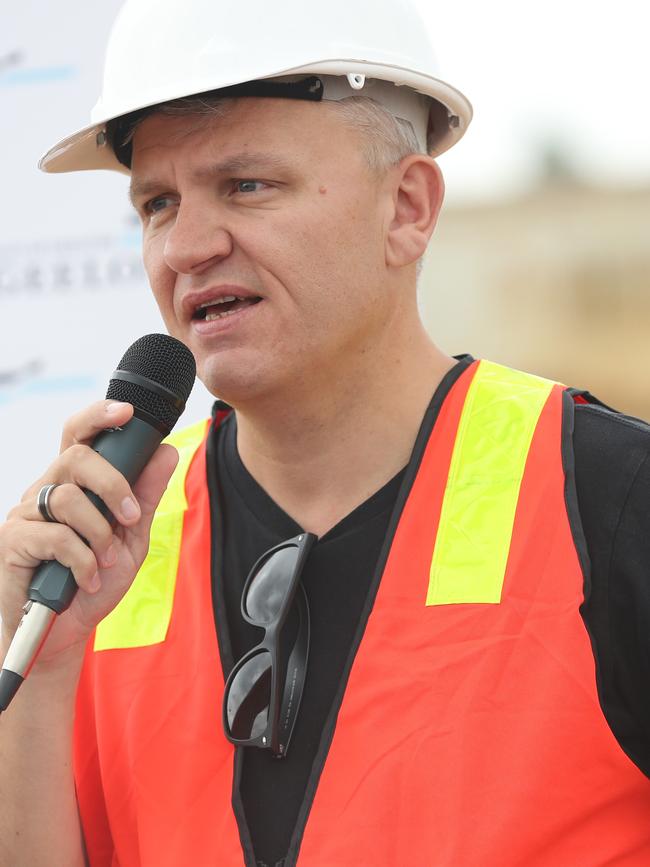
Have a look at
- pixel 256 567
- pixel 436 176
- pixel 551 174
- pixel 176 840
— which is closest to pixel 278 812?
pixel 176 840

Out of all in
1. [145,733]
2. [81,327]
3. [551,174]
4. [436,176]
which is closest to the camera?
[145,733]

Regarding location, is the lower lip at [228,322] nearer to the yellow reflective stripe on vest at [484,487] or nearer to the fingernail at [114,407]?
the fingernail at [114,407]

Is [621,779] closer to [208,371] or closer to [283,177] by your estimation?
[208,371]

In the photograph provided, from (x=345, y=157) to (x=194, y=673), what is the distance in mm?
1054

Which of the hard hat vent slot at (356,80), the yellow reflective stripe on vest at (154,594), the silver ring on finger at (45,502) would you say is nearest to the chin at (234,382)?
the yellow reflective stripe on vest at (154,594)

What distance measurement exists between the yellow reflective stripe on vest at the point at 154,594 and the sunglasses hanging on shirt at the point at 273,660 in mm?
219

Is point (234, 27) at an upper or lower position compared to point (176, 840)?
upper

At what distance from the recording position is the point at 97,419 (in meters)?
2.12

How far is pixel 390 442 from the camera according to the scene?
263 cm

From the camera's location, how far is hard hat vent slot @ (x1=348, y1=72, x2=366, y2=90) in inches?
98.2

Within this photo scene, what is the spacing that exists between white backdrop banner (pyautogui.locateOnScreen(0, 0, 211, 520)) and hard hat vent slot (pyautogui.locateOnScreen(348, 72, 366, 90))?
2.83ft

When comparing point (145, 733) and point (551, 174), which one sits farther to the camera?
point (551, 174)

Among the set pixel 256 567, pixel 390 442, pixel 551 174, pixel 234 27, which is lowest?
pixel 256 567

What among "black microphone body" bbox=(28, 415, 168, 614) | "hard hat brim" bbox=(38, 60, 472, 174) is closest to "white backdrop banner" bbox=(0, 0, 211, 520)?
"hard hat brim" bbox=(38, 60, 472, 174)
